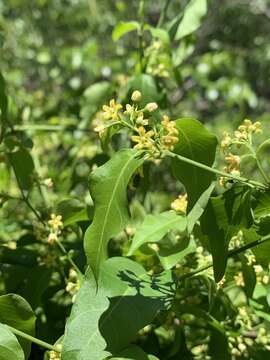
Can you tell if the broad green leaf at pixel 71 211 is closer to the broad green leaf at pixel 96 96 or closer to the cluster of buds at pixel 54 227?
the cluster of buds at pixel 54 227

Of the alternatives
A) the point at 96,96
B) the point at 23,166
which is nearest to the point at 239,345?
the point at 23,166

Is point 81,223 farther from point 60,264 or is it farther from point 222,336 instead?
point 222,336

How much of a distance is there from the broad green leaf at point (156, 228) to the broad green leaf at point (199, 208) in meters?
0.18

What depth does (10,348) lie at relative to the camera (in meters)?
0.86

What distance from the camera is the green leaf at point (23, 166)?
51.1 inches

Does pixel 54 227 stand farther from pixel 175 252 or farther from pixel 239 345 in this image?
pixel 239 345

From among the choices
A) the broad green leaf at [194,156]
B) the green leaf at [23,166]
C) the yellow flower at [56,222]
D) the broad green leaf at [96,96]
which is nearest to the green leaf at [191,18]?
the broad green leaf at [96,96]

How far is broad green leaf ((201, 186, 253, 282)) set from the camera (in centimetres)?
93

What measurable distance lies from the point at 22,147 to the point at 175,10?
467 centimetres

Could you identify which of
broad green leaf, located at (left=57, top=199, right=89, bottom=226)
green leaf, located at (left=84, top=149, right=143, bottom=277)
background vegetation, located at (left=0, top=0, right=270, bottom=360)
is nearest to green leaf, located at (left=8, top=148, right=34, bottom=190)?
background vegetation, located at (left=0, top=0, right=270, bottom=360)

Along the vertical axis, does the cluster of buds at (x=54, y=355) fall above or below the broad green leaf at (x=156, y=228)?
below

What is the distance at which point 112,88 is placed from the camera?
190cm

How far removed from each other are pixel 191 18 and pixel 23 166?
22.6 inches

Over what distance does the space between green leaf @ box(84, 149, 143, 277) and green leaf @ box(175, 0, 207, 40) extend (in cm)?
79
